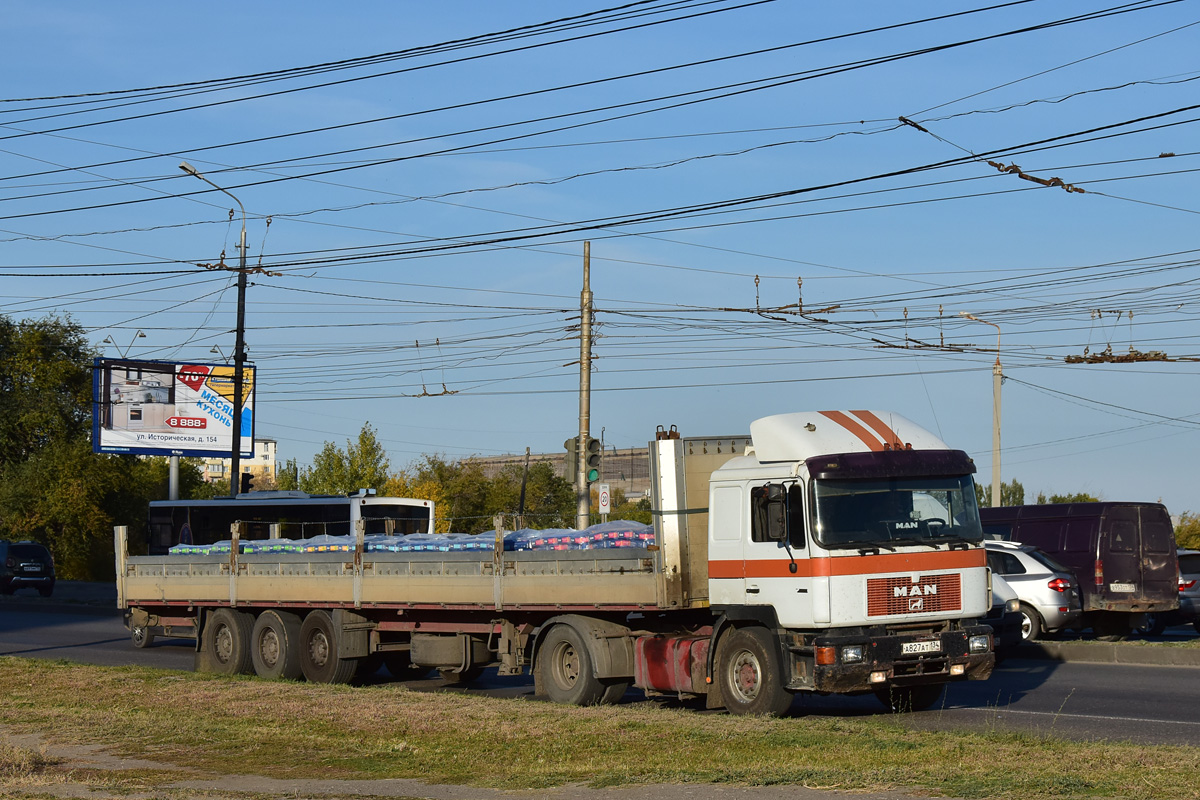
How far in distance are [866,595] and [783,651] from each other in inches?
36.1

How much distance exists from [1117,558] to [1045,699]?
8.09m

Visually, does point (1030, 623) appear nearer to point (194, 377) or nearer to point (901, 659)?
point (901, 659)

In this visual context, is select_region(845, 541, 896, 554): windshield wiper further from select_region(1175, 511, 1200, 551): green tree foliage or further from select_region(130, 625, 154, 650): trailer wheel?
select_region(1175, 511, 1200, 551): green tree foliage

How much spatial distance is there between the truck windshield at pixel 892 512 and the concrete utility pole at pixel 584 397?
14.0 meters

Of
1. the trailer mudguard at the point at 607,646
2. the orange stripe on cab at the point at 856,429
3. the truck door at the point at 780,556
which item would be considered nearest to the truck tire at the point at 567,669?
the trailer mudguard at the point at 607,646

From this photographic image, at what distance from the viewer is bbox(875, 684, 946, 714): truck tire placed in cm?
1345

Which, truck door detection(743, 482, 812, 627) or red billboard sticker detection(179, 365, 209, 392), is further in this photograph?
red billboard sticker detection(179, 365, 209, 392)

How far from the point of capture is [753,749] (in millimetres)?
10156

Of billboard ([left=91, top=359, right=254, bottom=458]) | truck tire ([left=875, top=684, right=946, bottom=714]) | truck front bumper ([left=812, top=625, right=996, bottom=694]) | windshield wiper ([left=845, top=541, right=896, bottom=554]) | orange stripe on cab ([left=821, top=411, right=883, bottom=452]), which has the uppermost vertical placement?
billboard ([left=91, top=359, right=254, bottom=458])

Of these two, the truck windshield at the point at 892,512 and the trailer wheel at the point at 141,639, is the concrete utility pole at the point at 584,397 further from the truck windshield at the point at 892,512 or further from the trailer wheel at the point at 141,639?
the truck windshield at the point at 892,512

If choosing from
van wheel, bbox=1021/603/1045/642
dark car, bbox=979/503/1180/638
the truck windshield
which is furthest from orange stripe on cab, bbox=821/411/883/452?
dark car, bbox=979/503/1180/638

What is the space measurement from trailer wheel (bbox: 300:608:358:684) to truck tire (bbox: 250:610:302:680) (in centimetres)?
15

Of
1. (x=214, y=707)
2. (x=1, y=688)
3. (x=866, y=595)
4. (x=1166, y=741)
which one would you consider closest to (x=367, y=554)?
(x=214, y=707)

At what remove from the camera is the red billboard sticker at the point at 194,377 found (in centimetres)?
4747
